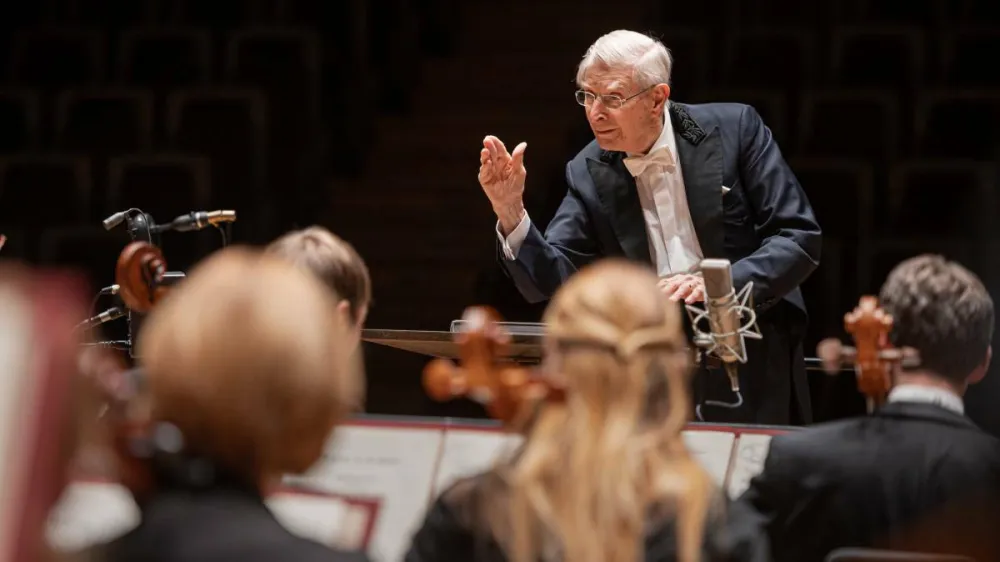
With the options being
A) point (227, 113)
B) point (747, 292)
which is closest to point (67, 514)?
point (747, 292)

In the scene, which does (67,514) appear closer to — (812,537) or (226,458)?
(226,458)

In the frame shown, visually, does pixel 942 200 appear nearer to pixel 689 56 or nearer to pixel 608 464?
pixel 689 56

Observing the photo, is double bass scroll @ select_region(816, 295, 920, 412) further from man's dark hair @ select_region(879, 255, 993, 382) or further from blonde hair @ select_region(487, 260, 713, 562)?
blonde hair @ select_region(487, 260, 713, 562)

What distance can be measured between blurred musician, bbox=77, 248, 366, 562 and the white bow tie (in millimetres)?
1969

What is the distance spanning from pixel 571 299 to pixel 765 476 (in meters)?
0.53

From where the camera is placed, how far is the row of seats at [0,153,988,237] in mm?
A: 4824

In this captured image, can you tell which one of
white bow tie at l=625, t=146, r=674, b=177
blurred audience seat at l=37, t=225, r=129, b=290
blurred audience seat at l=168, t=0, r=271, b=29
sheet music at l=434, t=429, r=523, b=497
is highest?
blurred audience seat at l=168, t=0, r=271, b=29

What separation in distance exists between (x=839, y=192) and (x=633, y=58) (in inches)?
63.2

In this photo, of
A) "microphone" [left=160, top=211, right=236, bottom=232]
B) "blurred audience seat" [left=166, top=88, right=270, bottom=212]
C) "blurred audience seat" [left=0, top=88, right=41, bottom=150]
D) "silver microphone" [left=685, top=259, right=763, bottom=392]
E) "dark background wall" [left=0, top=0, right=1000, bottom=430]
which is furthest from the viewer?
"blurred audience seat" [left=0, top=88, right=41, bottom=150]

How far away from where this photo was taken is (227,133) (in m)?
5.48

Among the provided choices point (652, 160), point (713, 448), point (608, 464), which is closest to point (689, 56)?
point (652, 160)

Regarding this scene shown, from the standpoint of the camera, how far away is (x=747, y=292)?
2967 millimetres

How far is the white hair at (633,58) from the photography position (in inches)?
138

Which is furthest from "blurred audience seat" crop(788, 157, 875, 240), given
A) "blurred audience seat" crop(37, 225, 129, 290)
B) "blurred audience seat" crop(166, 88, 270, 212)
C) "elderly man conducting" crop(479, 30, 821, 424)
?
"blurred audience seat" crop(37, 225, 129, 290)
